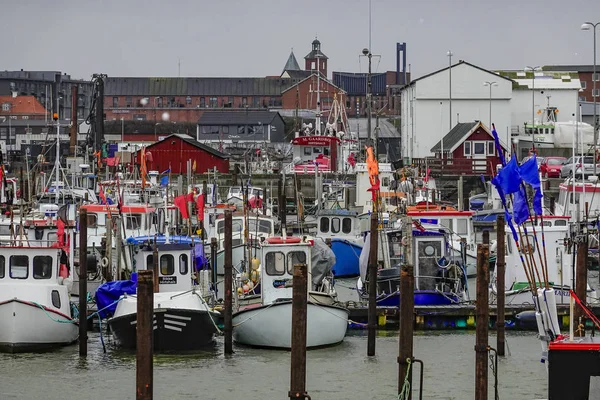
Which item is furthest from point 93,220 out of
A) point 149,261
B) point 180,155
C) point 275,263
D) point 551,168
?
point 180,155

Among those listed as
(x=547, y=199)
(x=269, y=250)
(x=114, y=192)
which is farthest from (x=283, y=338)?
(x=547, y=199)

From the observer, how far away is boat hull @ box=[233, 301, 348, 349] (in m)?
32.2

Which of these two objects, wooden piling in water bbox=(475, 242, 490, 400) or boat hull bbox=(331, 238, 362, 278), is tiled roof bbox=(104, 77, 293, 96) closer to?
boat hull bbox=(331, 238, 362, 278)

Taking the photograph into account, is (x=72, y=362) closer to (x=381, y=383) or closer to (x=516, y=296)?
(x=381, y=383)

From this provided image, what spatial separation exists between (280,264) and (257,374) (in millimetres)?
4201

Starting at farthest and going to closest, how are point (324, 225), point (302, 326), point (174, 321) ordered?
1. point (324, 225)
2. point (174, 321)
3. point (302, 326)

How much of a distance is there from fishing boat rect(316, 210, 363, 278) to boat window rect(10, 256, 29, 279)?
1860 cm

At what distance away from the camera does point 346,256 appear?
5025 centimetres

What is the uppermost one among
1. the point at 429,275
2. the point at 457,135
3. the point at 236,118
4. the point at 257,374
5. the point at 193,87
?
the point at 193,87

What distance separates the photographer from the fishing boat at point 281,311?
3228cm

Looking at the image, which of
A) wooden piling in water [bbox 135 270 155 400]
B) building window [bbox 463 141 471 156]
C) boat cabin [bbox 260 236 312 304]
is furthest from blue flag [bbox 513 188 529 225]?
building window [bbox 463 141 471 156]

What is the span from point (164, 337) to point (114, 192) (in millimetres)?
29749

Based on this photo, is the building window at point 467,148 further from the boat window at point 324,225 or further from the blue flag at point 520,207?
the blue flag at point 520,207

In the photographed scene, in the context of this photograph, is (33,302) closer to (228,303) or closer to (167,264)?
(167,264)
